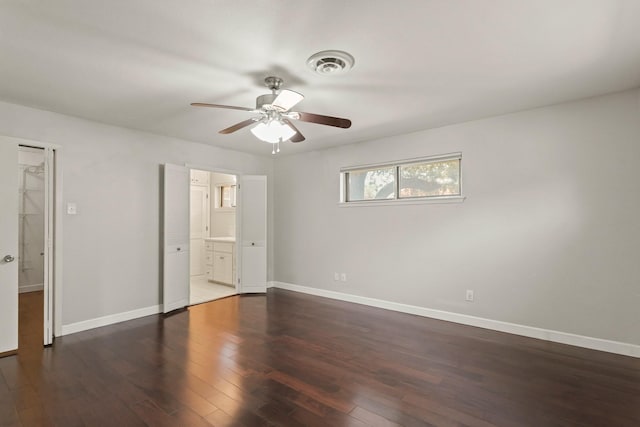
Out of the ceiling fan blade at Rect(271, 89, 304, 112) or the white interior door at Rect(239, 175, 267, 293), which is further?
the white interior door at Rect(239, 175, 267, 293)

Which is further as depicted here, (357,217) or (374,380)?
(357,217)

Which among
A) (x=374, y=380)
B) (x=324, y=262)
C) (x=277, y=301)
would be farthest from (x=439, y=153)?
(x=277, y=301)

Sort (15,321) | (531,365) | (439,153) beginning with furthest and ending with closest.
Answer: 1. (439,153)
2. (15,321)
3. (531,365)

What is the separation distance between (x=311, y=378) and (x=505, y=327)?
241cm

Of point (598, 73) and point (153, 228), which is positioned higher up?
point (598, 73)

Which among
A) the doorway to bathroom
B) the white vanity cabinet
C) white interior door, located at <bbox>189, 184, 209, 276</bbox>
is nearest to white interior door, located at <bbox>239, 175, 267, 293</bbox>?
the white vanity cabinet

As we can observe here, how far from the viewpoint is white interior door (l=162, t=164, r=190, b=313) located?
173 inches

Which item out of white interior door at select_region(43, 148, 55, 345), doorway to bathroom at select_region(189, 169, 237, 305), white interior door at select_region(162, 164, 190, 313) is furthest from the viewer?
doorway to bathroom at select_region(189, 169, 237, 305)

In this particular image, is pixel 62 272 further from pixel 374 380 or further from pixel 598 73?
pixel 598 73

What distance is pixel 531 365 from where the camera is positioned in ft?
9.28

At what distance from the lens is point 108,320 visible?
3916 millimetres

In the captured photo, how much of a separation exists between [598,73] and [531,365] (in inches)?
99.5

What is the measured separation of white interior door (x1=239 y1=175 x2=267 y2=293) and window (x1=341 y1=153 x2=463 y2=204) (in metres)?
1.52

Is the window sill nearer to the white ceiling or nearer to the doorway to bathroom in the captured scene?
the white ceiling
